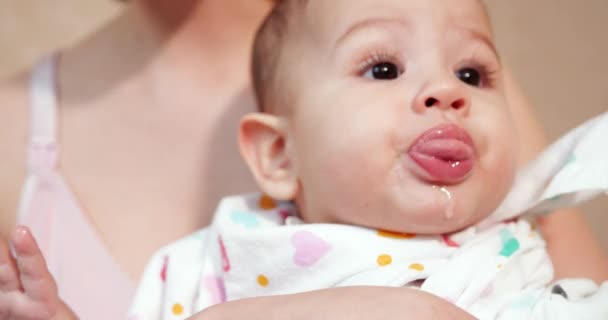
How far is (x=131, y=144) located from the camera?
0.96 metres

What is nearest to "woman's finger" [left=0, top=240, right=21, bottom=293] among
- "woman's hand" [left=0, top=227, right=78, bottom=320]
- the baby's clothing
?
A: "woman's hand" [left=0, top=227, right=78, bottom=320]

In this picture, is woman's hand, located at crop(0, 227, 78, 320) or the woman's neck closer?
woman's hand, located at crop(0, 227, 78, 320)

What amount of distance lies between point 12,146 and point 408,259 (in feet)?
2.17

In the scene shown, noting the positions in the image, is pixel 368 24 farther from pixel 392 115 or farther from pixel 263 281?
pixel 263 281

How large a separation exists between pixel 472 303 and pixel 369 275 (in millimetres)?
104

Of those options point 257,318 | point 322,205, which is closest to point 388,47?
point 322,205

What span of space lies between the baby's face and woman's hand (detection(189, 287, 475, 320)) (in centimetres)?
15

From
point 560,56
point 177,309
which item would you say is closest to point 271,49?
point 177,309

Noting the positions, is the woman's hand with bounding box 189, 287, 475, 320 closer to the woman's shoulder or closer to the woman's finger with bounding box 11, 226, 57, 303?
the woman's finger with bounding box 11, 226, 57, 303

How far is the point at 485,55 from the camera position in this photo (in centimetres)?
68

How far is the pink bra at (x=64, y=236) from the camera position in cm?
83

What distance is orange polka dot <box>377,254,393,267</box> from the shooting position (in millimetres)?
616

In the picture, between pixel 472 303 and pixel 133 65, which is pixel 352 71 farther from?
pixel 133 65

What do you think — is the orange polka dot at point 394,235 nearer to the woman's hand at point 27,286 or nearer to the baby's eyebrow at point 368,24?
the baby's eyebrow at point 368,24
